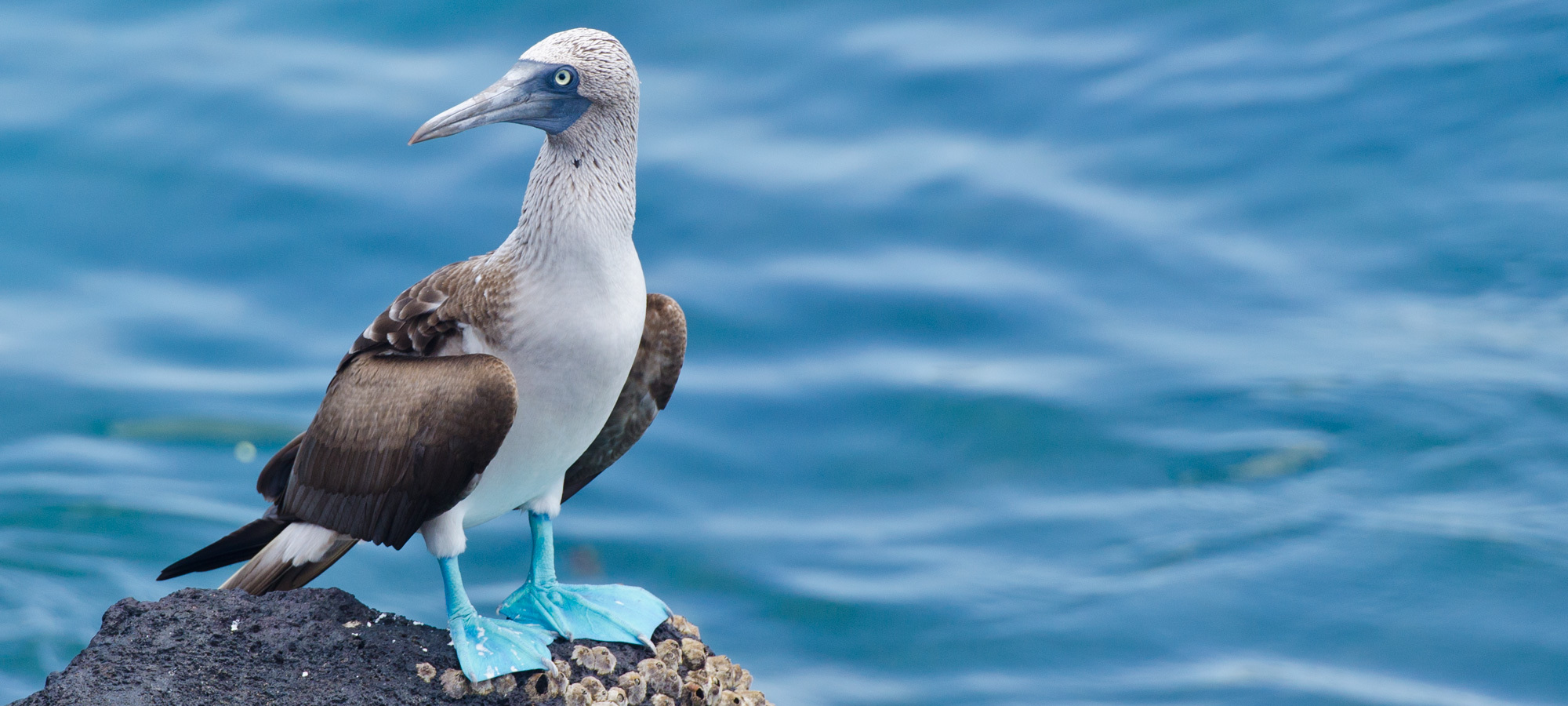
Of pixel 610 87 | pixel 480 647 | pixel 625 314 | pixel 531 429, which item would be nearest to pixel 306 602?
pixel 480 647

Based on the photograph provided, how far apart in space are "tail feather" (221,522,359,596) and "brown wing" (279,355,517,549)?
0.13m

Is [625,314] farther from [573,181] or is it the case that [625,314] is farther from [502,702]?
[502,702]

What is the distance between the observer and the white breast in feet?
18.7

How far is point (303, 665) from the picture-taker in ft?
19.1

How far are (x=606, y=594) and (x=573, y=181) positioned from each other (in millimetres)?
1992

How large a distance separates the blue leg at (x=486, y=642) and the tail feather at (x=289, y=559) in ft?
1.85

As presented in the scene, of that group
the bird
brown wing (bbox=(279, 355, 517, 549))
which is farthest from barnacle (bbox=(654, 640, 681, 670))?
brown wing (bbox=(279, 355, 517, 549))

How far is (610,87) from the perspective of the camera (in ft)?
18.5

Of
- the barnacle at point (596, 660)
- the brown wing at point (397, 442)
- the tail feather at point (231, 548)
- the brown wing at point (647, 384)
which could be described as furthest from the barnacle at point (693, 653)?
the tail feather at point (231, 548)

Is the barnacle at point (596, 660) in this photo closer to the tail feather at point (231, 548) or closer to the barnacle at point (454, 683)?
the barnacle at point (454, 683)

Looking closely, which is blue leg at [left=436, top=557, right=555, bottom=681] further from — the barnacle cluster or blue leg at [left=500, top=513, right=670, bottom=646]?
blue leg at [left=500, top=513, right=670, bottom=646]

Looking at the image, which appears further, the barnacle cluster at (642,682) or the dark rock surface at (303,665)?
the barnacle cluster at (642,682)

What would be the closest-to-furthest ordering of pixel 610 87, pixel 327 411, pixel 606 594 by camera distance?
pixel 610 87 < pixel 327 411 < pixel 606 594

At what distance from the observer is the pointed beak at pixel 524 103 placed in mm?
5465
